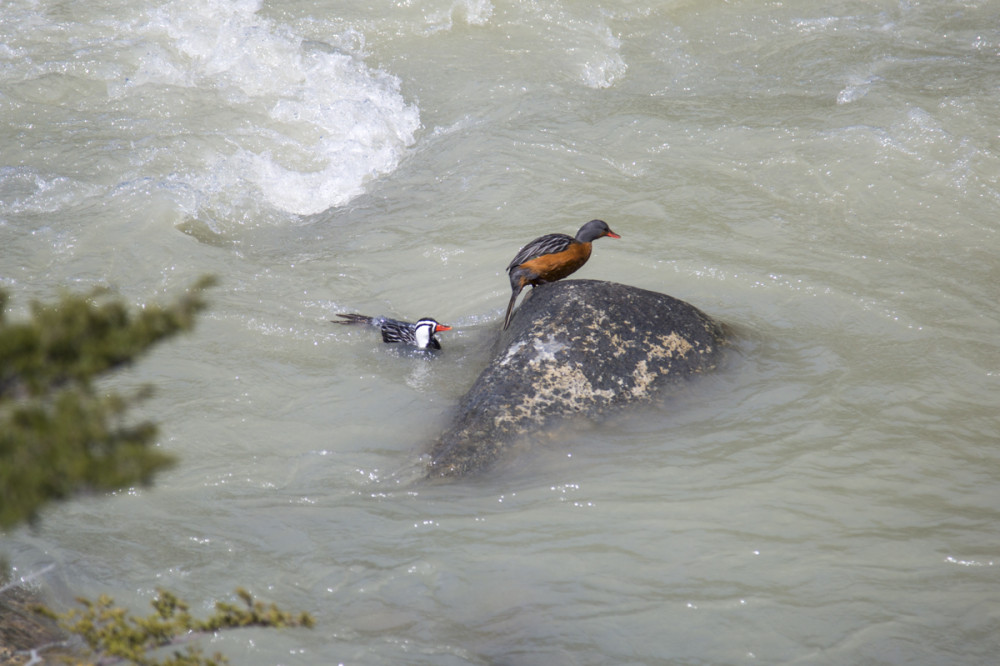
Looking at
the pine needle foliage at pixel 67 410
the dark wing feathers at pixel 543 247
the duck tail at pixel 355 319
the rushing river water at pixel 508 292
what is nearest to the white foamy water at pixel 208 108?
the rushing river water at pixel 508 292

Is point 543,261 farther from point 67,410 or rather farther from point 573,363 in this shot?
point 67,410

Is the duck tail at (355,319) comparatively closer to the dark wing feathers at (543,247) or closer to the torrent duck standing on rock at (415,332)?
the torrent duck standing on rock at (415,332)

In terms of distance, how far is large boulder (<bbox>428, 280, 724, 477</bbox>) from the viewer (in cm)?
423

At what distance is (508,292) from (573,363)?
1.98 meters

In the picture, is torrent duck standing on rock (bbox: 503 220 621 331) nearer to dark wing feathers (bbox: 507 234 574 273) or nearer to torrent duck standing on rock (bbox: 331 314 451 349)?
dark wing feathers (bbox: 507 234 574 273)

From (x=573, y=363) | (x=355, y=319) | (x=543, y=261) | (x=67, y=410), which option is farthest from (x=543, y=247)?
(x=67, y=410)

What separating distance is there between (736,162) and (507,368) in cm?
447

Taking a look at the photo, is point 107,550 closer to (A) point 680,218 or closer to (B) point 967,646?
(B) point 967,646

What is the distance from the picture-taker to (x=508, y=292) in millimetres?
6352

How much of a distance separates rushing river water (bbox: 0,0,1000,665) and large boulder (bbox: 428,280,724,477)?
17cm

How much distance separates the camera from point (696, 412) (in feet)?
14.6

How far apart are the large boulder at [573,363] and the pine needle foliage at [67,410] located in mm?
2772

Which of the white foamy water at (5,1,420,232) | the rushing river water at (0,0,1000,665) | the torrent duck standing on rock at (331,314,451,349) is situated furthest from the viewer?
the white foamy water at (5,1,420,232)

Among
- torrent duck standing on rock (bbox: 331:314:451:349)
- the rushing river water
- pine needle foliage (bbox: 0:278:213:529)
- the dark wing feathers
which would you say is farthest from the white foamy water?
pine needle foliage (bbox: 0:278:213:529)
